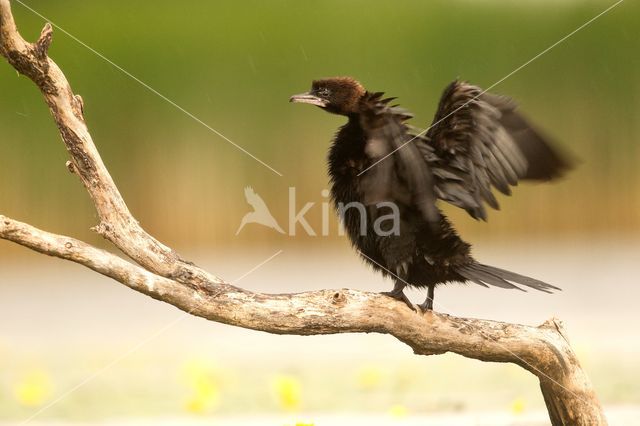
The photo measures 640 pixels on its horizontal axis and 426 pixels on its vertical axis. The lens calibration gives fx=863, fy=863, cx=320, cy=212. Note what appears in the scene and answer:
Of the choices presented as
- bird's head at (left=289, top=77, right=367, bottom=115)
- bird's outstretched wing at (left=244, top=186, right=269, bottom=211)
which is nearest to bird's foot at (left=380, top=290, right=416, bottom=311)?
bird's head at (left=289, top=77, right=367, bottom=115)

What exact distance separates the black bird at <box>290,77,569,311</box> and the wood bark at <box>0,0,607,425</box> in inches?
6.2

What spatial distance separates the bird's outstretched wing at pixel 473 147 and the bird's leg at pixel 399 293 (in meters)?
0.31

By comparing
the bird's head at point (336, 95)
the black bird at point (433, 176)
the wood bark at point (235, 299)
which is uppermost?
the bird's head at point (336, 95)

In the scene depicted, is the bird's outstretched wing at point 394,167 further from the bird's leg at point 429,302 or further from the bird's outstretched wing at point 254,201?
the bird's outstretched wing at point 254,201

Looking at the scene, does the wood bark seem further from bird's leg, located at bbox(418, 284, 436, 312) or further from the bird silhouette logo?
the bird silhouette logo

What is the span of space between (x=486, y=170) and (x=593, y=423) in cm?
90

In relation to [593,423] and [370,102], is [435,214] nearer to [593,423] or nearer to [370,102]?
[370,102]

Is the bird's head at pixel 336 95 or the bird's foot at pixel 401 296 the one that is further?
the bird's head at pixel 336 95

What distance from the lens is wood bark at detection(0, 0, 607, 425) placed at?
245 centimetres

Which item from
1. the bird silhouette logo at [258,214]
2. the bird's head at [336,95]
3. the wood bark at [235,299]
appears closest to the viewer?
the wood bark at [235,299]

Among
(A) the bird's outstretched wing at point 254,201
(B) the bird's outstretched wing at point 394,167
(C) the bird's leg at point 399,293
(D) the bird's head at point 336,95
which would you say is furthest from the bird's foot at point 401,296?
(A) the bird's outstretched wing at point 254,201

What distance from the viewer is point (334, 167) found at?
2.92 metres

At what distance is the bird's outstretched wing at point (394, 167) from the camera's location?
2.67 m

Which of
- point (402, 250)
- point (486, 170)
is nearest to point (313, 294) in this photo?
point (402, 250)
